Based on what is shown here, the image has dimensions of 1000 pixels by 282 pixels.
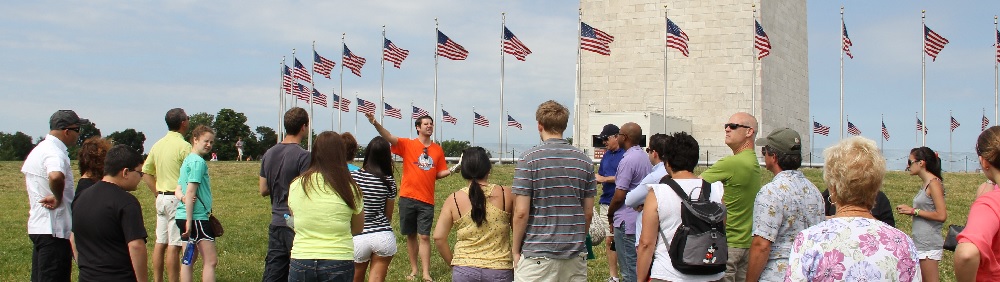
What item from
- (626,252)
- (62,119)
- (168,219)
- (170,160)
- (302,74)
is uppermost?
(302,74)

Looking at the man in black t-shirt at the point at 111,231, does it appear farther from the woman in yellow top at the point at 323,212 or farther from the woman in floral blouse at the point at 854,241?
the woman in floral blouse at the point at 854,241

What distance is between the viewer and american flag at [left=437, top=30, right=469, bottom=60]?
31156 mm

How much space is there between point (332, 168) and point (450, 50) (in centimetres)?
2547

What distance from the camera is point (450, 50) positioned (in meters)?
31.2

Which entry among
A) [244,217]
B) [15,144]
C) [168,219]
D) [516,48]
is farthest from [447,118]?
[15,144]

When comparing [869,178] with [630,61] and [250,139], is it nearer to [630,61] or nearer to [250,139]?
[630,61]

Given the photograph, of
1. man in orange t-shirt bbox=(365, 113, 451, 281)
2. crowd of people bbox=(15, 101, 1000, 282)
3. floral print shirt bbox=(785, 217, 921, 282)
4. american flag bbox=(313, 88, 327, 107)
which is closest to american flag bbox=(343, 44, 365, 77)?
american flag bbox=(313, 88, 327, 107)

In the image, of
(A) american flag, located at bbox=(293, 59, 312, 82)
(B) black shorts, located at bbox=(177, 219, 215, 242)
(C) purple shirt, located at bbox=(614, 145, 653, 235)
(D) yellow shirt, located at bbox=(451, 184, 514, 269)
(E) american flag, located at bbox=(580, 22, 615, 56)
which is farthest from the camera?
(A) american flag, located at bbox=(293, 59, 312, 82)

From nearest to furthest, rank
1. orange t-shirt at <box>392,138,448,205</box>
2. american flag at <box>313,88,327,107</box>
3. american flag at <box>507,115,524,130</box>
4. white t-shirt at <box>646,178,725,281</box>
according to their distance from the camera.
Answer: white t-shirt at <box>646,178,725,281</box> < orange t-shirt at <box>392,138,448,205</box> < american flag at <box>313,88,327,107</box> < american flag at <box>507,115,524,130</box>

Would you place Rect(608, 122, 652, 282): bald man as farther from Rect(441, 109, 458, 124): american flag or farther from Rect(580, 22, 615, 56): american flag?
Rect(441, 109, 458, 124): american flag

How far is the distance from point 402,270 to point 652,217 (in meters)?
5.98

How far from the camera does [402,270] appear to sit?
11.3 metres

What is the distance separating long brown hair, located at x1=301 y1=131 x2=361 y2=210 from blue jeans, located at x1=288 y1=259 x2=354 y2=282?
0.40 m

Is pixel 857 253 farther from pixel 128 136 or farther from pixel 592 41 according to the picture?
pixel 128 136
